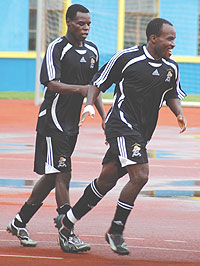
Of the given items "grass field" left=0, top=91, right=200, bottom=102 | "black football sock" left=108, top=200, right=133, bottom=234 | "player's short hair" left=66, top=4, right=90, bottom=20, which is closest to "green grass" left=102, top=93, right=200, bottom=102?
"grass field" left=0, top=91, right=200, bottom=102

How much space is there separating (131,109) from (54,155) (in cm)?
85

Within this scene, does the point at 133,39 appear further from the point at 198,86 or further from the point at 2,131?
the point at 2,131

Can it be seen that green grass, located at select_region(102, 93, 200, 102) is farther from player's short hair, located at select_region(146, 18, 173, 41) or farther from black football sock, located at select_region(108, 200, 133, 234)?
black football sock, located at select_region(108, 200, 133, 234)

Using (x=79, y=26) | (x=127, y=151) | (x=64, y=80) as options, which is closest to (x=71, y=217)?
(x=127, y=151)

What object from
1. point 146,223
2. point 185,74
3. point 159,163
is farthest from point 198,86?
point 146,223

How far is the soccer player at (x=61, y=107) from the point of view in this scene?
7.71 metres

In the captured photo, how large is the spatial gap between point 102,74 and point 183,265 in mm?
1759

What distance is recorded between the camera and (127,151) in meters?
7.26

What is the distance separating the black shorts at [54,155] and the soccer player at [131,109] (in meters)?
0.37

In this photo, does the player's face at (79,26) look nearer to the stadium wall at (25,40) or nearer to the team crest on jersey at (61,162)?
the team crest on jersey at (61,162)

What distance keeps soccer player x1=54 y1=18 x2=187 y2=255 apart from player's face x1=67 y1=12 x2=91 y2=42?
0.46m

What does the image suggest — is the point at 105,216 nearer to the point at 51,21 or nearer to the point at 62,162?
the point at 62,162

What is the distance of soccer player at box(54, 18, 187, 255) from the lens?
286 inches

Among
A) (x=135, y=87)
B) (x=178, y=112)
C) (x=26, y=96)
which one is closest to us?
(x=135, y=87)
